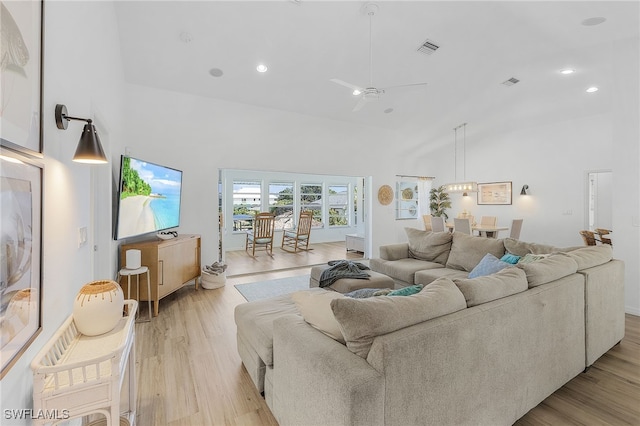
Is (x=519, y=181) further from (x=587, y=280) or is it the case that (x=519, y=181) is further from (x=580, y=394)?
(x=580, y=394)

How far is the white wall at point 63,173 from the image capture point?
125 centimetres

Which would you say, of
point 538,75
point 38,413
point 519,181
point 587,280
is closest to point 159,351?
point 38,413

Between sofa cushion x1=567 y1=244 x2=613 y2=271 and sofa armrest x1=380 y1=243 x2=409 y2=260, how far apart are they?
86.7 inches

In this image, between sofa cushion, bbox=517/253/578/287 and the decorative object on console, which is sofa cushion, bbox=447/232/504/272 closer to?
sofa cushion, bbox=517/253/578/287

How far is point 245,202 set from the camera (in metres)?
8.54

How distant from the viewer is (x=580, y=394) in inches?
78.3

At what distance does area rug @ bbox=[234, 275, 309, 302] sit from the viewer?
421 cm

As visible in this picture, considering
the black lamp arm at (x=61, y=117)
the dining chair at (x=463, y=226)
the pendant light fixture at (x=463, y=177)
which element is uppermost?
the pendant light fixture at (x=463, y=177)

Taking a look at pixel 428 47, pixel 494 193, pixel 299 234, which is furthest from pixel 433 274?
pixel 494 193

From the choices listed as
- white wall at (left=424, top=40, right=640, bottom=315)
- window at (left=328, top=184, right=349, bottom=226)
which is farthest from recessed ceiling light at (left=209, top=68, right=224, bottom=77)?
window at (left=328, top=184, right=349, bottom=226)

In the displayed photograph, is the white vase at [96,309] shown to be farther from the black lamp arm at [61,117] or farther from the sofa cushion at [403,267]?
the sofa cushion at [403,267]

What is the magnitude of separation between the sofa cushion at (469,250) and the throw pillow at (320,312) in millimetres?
2749

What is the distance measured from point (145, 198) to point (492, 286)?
12.0ft

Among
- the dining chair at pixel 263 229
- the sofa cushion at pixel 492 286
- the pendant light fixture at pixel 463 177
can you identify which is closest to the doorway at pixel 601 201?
the pendant light fixture at pixel 463 177
